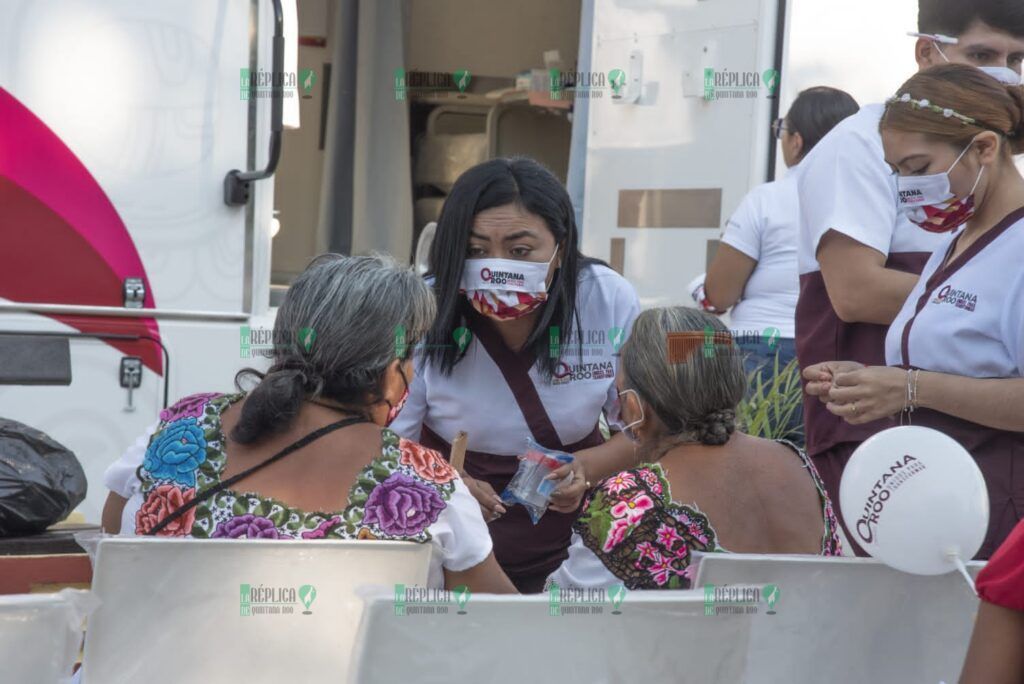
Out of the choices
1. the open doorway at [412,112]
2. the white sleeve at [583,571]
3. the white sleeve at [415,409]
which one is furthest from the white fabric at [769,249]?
the open doorway at [412,112]

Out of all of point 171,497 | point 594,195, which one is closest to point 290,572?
point 171,497

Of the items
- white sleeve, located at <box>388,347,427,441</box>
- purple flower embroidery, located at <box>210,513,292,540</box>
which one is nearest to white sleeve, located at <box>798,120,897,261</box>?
white sleeve, located at <box>388,347,427,441</box>

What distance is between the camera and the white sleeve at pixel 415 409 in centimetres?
296

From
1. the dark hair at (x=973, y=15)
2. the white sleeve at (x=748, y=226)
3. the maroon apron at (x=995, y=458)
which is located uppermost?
the dark hair at (x=973, y=15)

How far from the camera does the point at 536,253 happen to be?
289 centimetres

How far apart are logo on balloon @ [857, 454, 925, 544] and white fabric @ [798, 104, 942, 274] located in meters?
0.89

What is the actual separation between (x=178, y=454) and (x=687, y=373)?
0.89 m

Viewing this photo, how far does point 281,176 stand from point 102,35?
2981 mm

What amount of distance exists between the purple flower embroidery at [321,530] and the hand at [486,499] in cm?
51

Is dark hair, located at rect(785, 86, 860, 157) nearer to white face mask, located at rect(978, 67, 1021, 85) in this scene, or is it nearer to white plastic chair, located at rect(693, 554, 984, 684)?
white face mask, located at rect(978, 67, 1021, 85)

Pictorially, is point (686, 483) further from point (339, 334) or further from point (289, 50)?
point (289, 50)

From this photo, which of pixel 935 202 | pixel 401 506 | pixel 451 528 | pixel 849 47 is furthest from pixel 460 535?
pixel 849 47

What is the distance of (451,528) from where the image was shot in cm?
224

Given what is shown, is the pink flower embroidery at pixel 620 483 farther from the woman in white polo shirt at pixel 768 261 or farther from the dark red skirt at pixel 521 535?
the woman in white polo shirt at pixel 768 261
